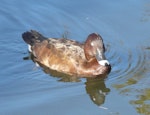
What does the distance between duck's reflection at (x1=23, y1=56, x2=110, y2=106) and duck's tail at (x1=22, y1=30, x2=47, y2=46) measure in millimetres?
790

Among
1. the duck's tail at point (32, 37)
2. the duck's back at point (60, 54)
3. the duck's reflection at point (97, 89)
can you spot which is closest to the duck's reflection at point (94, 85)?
the duck's reflection at point (97, 89)

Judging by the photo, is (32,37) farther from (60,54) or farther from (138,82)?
(138,82)

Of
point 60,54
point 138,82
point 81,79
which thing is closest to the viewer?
point 138,82

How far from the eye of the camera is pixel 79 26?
10.9 metres

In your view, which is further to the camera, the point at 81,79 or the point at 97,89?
the point at 81,79

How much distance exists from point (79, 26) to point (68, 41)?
1.33 metres

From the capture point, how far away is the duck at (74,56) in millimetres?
9016

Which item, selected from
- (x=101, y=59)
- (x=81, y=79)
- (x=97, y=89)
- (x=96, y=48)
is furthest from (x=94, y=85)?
(x=96, y=48)

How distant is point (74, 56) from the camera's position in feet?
30.5

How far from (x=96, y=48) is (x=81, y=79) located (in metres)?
0.59

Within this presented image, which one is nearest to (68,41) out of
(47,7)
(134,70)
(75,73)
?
(75,73)

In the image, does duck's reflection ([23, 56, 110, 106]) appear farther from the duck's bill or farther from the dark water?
the duck's bill

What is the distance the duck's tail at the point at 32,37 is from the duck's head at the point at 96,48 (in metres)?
1.33

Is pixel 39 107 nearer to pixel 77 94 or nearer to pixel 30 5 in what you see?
pixel 77 94
